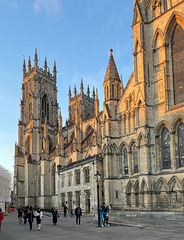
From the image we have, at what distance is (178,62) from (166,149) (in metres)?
8.33

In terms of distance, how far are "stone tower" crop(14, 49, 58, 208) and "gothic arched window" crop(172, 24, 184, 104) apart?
4228cm

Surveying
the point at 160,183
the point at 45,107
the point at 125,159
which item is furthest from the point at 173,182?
the point at 45,107

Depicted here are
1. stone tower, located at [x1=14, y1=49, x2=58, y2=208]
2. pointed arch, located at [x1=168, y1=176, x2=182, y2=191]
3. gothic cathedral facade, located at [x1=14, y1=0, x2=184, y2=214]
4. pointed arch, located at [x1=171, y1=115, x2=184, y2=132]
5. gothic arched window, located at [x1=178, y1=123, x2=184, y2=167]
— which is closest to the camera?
pointed arch, located at [x1=168, y1=176, x2=182, y2=191]

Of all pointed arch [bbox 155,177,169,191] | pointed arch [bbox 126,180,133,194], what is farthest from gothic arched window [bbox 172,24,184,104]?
pointed arch [bbox 126,180,133,194]

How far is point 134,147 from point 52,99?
167ft

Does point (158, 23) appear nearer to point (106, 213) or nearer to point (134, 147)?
point (134, 147)

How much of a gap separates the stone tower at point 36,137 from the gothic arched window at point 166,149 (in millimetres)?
40285

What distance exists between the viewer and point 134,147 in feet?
101

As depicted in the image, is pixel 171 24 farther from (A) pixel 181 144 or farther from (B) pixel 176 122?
(A) pixel 181 144

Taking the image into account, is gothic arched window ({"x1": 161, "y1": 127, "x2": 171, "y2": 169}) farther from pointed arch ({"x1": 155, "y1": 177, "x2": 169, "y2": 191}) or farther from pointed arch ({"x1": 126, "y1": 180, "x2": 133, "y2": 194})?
pointed arch ({"x1": 126, "y1": 180, "x2": 133, "y2": 194})

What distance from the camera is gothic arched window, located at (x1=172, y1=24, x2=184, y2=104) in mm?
27750

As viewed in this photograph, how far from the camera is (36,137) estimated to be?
70.1 meters

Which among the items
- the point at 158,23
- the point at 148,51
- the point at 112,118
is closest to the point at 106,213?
the point at 112,118

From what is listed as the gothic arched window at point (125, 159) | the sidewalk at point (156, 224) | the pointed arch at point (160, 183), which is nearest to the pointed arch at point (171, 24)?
the gothic arched window at point (125, 159)
